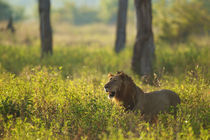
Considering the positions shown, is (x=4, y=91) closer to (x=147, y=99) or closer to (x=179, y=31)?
(x=147, y=99)

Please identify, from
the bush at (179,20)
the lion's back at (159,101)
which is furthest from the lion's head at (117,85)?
the bush at (179,20)

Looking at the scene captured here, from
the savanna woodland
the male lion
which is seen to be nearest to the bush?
the savanna woodland

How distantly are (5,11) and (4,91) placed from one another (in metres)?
48.9

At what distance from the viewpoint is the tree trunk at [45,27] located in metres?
14.0

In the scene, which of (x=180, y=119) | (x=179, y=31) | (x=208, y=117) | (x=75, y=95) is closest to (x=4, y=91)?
(x=75, y=95)

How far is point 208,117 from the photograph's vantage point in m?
5.41

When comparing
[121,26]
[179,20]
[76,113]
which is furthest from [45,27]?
[76,113]

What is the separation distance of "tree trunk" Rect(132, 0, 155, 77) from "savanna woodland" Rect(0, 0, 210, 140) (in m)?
0.03

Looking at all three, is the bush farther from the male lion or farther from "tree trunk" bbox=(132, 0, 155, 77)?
the male lion

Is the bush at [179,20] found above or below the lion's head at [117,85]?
above

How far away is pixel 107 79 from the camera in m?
7.68

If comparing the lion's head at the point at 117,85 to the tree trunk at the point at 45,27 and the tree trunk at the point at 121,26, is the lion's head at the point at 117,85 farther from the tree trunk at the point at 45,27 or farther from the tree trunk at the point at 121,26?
the tree trunk at the point at 121,26

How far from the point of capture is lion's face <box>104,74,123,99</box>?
5492 mm

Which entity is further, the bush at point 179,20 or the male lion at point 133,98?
the bush at point 179,20
